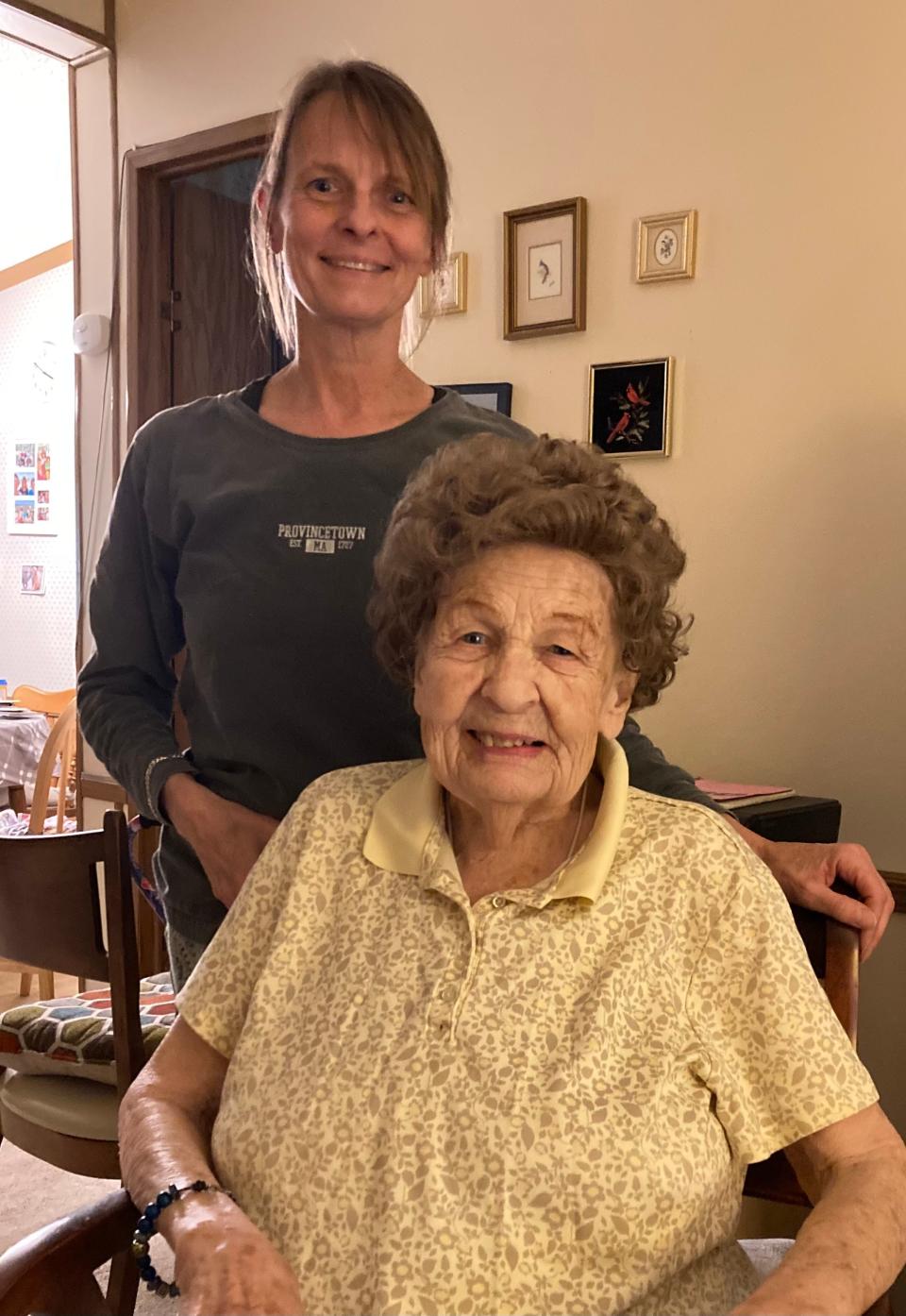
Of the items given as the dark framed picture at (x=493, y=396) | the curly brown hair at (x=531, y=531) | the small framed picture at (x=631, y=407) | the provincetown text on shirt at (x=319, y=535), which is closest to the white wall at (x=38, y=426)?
the dark framed picture at (x=493, y=396)

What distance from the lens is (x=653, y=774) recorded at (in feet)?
4.17

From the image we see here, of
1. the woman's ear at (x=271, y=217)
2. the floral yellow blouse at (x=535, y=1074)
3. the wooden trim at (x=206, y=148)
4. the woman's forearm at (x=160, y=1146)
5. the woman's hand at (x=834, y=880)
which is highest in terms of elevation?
the wooden trim at (x=206, y=148)

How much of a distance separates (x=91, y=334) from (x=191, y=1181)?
2929 millimetres

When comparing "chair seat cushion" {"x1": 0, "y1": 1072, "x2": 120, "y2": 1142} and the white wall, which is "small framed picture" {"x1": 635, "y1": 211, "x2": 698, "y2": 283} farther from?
the white wall

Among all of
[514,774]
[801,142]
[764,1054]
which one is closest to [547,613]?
[514,774]

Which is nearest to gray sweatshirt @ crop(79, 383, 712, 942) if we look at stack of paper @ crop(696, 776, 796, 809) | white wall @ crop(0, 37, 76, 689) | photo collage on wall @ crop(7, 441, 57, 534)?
stack of paper @ crop(696, 776, 796, 809)

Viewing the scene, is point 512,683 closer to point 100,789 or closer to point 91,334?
point 100,789

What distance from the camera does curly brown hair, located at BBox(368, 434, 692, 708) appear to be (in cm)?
111

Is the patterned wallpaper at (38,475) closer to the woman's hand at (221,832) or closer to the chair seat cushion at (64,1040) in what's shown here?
the chair seat cushion at (64,1040)

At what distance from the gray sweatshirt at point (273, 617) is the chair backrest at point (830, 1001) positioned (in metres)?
0.22

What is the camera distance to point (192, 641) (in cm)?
140

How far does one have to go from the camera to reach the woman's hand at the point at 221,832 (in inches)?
49.9

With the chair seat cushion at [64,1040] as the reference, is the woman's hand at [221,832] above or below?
above

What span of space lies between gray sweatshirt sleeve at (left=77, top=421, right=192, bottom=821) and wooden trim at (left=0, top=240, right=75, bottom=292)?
23.1 ft
